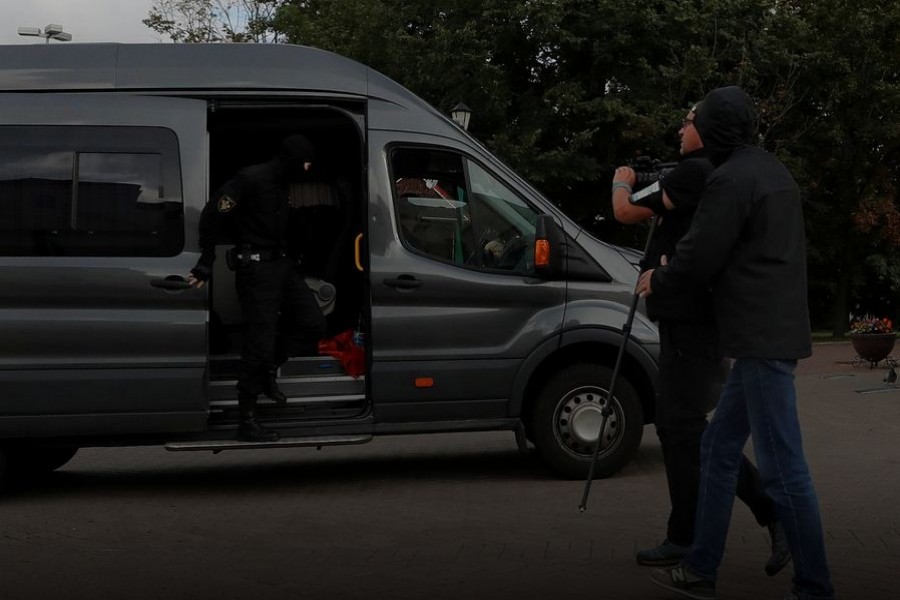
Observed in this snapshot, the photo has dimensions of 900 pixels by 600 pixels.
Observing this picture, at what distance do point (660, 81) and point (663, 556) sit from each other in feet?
89.5

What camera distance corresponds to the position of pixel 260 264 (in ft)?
28.7

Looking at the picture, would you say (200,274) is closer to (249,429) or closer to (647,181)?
(249,429)

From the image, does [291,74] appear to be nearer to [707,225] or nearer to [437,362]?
[437,362]

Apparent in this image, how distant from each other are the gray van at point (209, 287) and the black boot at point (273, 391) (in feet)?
0.31

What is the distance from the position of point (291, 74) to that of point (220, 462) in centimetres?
316

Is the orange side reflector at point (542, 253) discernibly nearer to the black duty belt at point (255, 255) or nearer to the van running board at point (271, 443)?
the van running board at point (271, 443)

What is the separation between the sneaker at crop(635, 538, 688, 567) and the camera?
19.8ft

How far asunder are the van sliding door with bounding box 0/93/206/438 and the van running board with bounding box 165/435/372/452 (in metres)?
0.12

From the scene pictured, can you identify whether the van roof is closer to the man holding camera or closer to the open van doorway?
the open van doorway

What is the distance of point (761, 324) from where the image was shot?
5.18 meters

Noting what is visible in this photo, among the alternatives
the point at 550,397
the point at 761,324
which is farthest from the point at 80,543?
the point at 761,324

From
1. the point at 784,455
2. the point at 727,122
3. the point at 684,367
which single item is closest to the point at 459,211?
the point at 684,367

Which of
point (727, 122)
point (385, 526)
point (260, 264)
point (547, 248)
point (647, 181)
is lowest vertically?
point (385, 526)

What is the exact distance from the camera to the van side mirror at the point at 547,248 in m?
8.67
